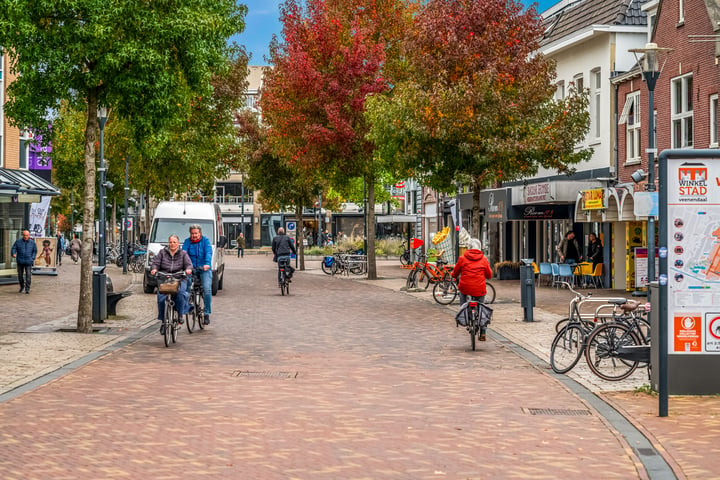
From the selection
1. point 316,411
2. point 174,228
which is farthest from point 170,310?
point 174,228

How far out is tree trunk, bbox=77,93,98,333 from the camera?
17641mm

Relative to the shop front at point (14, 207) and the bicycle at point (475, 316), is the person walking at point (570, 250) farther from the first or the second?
the shop front at point (14, 207)

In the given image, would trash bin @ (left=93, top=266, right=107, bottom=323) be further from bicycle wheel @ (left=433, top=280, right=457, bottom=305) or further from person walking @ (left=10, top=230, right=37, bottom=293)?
person walking @ (left=10, top=230, right=37, bottom=293)

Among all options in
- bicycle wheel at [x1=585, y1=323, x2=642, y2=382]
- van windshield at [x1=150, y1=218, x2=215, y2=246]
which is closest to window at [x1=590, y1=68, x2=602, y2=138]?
van windshield at [x1=150, y1=218, x2=215, y2=246]

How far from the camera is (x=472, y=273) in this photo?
1642 cm

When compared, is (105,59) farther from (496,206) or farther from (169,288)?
(496,206)

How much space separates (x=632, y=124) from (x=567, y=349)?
19074 mm

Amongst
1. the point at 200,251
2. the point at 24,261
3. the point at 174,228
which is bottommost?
the point at 24,261

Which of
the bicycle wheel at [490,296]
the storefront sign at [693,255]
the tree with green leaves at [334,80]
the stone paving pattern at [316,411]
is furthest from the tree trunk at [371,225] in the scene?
the storefront sign at [693,255]

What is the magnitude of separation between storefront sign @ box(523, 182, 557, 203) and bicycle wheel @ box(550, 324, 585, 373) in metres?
19.5

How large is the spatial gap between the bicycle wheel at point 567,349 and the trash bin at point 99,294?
9060mm

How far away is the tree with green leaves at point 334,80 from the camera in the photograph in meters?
36.8

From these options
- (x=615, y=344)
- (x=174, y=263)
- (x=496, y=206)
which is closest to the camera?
(x=615, y=344)

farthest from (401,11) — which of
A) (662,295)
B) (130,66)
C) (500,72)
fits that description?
(662,295)
